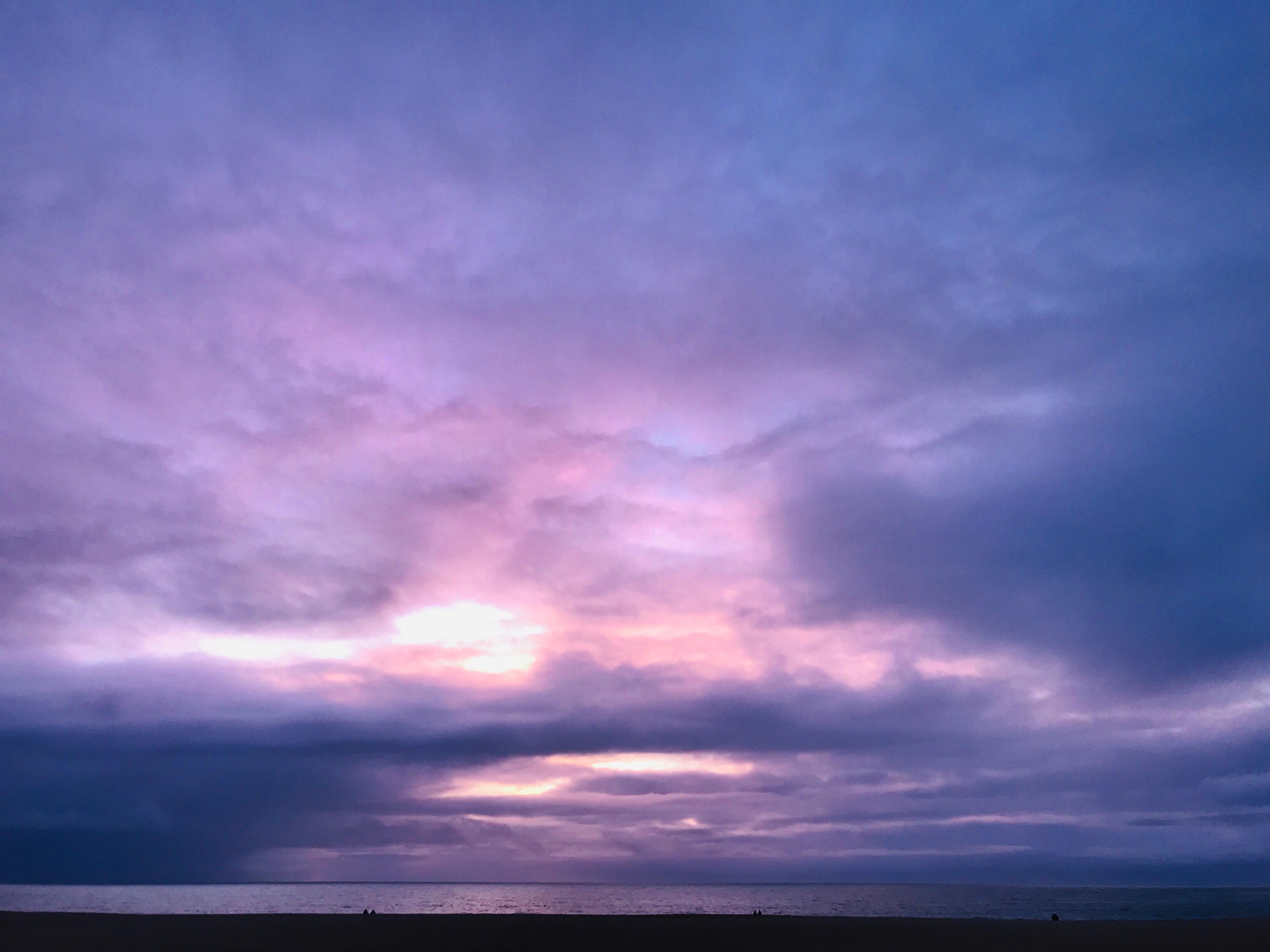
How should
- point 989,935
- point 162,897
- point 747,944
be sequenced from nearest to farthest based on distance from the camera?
point 747,944
point 989,935
point 162,897

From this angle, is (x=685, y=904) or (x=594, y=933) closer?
(x=594, y=933)

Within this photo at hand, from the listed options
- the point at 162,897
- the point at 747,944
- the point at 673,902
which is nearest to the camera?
the point at 747,944

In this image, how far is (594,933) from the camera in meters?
56.2

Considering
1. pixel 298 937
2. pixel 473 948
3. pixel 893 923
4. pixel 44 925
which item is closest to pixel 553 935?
pixel 473 948

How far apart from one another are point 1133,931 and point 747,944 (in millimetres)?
31056

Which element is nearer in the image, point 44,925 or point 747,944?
point 747,944

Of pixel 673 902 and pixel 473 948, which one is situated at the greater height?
pixel 473 948

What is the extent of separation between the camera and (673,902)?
5246 inches

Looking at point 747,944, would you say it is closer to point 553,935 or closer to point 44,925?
point 553,935

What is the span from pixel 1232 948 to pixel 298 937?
56.8 metres

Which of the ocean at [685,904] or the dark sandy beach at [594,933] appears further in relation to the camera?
the ocean at [685,904]

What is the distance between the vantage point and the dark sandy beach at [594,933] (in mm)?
48938

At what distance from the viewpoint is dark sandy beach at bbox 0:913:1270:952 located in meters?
48.9

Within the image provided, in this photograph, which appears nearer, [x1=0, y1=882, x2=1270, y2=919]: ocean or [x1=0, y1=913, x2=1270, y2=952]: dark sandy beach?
[x1=0, y1=913, x2=1270, y2=952]: dark sandy beach
